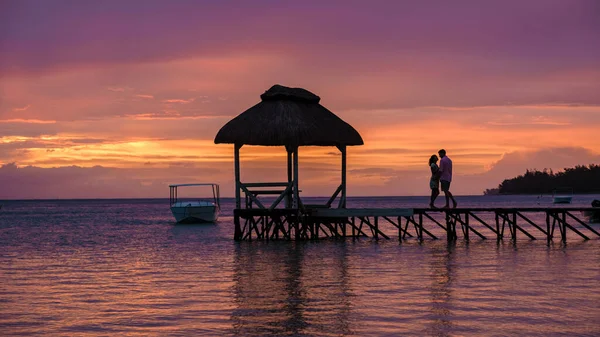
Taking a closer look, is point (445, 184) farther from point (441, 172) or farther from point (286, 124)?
point (286, 124)

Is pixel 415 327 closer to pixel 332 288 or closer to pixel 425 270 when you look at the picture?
pixel 332 288

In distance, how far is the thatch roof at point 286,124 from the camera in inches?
1254

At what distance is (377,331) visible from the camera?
12164 millimetres

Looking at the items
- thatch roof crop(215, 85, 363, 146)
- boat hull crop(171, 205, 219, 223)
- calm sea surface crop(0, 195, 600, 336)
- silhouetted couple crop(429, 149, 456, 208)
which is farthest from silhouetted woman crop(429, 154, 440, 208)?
boat hull crop(171, 205, 219, 223)

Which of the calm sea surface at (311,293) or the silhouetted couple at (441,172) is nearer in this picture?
the calm sea surface at (311,293)

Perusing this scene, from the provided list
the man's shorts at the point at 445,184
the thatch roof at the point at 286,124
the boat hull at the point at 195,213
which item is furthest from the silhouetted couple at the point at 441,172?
the boat hull at the point at 195,213

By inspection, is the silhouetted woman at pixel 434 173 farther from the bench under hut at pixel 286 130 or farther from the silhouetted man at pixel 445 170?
the bench under hut at pixel 286 130

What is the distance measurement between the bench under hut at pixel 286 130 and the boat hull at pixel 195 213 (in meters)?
28.9

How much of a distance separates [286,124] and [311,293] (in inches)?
626

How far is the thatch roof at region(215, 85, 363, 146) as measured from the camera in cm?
3185

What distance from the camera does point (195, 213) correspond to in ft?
205

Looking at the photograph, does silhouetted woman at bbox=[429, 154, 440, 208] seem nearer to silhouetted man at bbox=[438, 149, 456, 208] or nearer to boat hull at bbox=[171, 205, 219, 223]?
silhouetted man at bbox=[438, 149, 456, 208]

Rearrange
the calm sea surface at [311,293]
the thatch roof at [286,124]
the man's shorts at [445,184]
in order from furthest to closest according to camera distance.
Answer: the thatch roof at [286,124] < the man's shorts at [445,184] < the calm sea surface at [311,293]

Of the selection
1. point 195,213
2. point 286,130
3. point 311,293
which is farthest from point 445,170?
point 195,213
